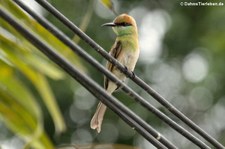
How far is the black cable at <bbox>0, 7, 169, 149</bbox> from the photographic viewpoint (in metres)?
1.49

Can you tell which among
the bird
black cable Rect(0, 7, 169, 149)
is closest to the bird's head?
the bird

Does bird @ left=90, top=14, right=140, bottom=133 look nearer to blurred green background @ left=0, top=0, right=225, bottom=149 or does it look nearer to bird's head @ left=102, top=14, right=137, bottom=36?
bird's head @ left=102, top=14, right=137, bottom=36

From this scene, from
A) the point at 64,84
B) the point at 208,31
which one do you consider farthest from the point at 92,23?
the point at 208,31

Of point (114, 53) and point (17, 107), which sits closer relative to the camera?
point (17, 107)

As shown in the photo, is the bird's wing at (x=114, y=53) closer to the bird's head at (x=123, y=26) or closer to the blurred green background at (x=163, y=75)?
the bird's head at (x=123, y=26)

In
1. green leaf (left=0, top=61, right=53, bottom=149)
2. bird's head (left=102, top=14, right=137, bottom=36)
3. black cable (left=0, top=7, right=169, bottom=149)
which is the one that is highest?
bird's head (left=102, top=14, right=137, bottom=36)

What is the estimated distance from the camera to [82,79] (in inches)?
62.9

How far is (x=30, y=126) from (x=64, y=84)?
5.23 meters

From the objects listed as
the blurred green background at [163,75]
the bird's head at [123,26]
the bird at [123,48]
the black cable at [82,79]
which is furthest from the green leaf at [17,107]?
the blurred green background at [163,75]

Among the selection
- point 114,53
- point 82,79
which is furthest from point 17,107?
point 114,53

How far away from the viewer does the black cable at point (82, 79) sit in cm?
149

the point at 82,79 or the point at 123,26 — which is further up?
the point at 123,26

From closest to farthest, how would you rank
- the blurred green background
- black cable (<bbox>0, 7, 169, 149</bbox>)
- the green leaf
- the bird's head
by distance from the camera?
1. black cable (<bbox>0, 7, 169, 149</bbox>)
2. the green leaf
3. the bird's head
4. the blurred green background

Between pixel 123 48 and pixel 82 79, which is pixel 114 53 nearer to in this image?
pixel 123 48
